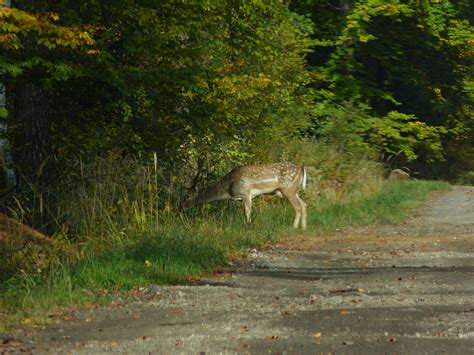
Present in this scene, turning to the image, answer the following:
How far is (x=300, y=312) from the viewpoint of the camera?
10.2m

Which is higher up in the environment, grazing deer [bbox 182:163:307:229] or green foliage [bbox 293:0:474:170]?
green foliage [bbox 293:0:474:170]

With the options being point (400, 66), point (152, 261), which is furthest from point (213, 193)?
point (400, 66)

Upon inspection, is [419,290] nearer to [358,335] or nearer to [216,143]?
[358,335]

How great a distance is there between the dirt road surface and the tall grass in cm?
50

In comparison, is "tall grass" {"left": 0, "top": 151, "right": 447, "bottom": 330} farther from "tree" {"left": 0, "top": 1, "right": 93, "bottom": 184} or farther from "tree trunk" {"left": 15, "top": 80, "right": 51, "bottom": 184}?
"tree" {"left": 0, "top": 1, "right": 93, "bottom": 184}

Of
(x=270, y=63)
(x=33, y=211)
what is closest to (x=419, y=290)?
(x=33, y=211)

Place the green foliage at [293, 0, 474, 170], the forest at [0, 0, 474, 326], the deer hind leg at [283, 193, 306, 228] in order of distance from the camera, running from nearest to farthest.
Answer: the forest at [0, 0, 474, 326] < the deer hind leg at [283, 193, 306, 228] < the green foliage at [293, 0, 474, 170]

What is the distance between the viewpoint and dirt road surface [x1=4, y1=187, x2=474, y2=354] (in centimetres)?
857

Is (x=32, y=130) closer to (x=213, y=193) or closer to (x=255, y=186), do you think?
(x=213, y=193)

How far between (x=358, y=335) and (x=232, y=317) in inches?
60.1

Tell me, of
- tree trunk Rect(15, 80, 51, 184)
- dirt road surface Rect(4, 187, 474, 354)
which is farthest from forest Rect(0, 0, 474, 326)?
dirt road surface Rect(4, 187, 474, 354)

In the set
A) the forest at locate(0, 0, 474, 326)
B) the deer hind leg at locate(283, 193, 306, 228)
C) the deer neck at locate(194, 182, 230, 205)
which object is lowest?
the deer hind leg at locate(283, 193, 306, 228)

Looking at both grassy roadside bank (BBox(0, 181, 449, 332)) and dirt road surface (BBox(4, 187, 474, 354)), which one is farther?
grassy roadside bank (BBox(0, 181, 449, 332))

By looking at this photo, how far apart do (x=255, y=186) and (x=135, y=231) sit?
6022 millimetres
